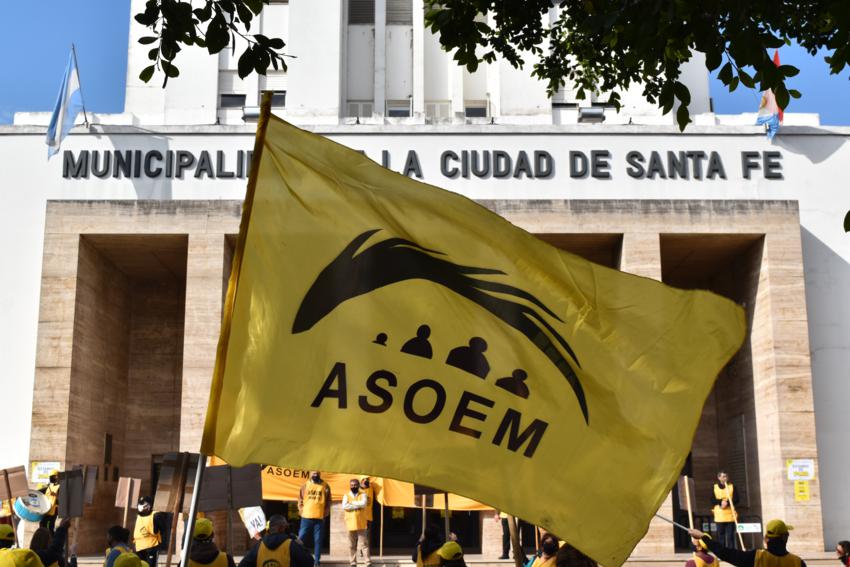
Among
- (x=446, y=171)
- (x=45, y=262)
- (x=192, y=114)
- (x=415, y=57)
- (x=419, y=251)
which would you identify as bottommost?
(x=419, y=251)

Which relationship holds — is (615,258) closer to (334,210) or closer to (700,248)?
(700,248)

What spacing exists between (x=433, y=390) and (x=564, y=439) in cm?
71

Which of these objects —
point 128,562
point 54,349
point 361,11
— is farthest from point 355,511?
point 361,11

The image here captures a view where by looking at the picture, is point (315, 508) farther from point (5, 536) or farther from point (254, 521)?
point (5, 536)

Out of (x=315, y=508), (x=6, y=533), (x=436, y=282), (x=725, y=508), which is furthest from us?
(x=725, y=508)

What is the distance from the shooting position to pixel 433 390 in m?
5.62

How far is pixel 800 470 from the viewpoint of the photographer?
22.7 metres

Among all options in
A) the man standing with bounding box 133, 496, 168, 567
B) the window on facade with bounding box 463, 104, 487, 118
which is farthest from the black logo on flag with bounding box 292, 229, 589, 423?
the window on facade with bounding box 463, 104, 487, 118

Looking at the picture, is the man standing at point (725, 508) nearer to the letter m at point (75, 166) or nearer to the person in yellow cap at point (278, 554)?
the person in yellow cap at point (278, 554)

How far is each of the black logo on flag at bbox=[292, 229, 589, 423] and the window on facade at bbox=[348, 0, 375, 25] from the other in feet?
89.0


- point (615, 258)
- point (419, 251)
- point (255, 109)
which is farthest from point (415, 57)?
point (419, 251)

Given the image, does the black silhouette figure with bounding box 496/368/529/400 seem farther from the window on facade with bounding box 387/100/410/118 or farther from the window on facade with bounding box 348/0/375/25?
the window on facade with bounding box 348/0/375/25

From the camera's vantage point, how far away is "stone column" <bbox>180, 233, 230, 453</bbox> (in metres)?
22.7

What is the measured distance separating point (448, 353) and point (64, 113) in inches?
793
